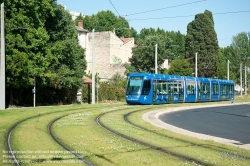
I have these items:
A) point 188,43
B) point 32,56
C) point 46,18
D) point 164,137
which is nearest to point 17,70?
point 32,56

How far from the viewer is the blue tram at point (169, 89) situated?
3359cm

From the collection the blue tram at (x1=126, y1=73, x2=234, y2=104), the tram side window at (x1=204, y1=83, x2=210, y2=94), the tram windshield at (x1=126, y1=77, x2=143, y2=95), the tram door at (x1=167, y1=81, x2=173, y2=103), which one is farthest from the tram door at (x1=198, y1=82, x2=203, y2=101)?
the tram windshield at (x1=126, y1=77, x2=143, y2=95)

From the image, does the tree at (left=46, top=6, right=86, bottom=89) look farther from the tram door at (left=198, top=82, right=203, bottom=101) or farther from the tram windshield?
the tram door at (left=198, top=82, right=203, bottom=101)

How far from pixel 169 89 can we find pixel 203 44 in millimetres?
48844

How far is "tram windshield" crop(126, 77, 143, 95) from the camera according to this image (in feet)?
109

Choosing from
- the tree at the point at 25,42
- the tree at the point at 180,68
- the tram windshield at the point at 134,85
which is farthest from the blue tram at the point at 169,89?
the tree at the point at 180,68

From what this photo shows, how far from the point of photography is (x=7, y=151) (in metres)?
10.5

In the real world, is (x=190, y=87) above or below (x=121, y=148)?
above

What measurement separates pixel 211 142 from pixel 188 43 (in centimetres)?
7550

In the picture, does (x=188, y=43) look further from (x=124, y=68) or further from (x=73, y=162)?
(x=73, y=162)

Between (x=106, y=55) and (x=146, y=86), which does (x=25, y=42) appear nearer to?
(x=146, y=86)

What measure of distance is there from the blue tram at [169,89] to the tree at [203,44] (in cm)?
3201

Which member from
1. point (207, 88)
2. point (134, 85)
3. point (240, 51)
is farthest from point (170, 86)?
point (240, 51)

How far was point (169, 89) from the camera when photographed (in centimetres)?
3744
